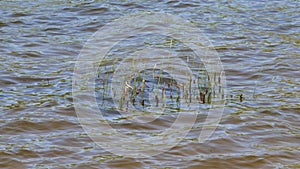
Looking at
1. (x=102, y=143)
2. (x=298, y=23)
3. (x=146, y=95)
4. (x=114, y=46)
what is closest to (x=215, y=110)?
(x=146, y=95)

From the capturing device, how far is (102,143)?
598 cm

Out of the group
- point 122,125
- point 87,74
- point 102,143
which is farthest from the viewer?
point 87,74

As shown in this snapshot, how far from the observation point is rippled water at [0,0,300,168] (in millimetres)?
5707

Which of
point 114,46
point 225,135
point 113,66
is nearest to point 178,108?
point 225,135

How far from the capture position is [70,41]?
938cm

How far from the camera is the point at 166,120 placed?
6.59 meters

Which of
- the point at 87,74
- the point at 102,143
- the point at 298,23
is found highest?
the point at 298,23

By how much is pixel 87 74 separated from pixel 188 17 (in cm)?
343

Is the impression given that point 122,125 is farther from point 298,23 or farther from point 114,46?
point 298,23

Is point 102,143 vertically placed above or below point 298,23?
below

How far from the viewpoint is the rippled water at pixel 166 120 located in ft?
18.7

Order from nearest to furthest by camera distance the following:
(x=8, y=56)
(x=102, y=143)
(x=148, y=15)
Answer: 1. (x=102, y=143)
2. (x=8, y=56)
3. (x=148, y=15)

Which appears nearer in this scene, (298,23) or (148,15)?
(298,23)

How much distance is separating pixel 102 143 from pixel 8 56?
10.5 ft
